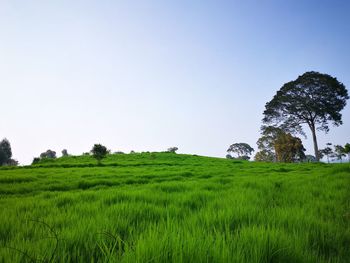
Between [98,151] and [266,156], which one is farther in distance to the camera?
[266,156]

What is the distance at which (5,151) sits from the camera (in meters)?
72.6

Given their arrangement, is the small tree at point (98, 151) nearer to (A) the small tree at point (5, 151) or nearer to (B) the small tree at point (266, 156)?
(B) the small tree at point (266, 156)

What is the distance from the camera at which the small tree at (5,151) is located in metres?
68.5

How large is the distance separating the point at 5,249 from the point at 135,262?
3.24 feet

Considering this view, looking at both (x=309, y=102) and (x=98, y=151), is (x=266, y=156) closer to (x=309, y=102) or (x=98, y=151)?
(x=309, y=102)

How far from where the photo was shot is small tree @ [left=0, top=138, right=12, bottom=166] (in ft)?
225

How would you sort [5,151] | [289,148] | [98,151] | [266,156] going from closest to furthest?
[98,151], [289,148], [266,156], [5,151]

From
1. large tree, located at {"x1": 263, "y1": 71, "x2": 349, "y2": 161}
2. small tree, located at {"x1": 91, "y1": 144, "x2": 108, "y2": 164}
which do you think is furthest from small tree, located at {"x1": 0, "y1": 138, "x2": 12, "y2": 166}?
large tree, located at {"x1": 263, "y1": 71, "x2": 349, "y2": 161}

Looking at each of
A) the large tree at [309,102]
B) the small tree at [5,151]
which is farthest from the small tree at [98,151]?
the small tree at [5,151]

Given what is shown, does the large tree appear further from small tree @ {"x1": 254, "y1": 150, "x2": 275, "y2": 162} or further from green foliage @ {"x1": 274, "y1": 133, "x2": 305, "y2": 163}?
small tree @ {"x1": 254, "y1": 150, "x2": 275, "y2": 162}

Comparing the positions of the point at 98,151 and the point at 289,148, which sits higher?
the point at 289,148

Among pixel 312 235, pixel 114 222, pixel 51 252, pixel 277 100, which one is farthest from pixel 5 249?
pixel 277 100

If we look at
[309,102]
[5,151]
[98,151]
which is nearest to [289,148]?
[309,102]

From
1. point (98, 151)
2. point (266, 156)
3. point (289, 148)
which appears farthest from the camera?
point (266, 156)
